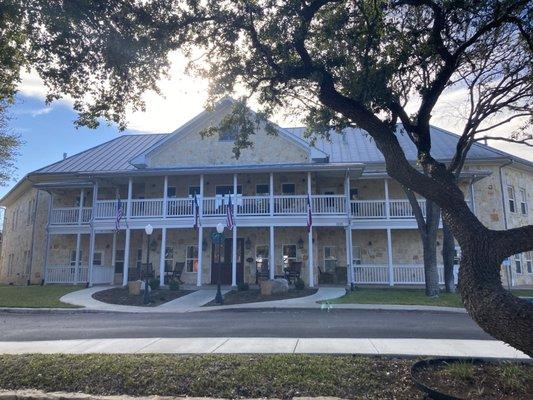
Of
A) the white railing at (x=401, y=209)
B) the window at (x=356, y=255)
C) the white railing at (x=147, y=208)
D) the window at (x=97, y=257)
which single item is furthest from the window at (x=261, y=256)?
the window at (x=97, y=257)

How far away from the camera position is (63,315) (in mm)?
13922

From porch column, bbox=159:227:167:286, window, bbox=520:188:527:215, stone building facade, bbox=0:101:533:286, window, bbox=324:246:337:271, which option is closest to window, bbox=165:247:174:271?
stone building facade, bbox=0:101:533:286

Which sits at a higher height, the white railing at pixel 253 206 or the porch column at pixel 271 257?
the white railing at pixel 253 206

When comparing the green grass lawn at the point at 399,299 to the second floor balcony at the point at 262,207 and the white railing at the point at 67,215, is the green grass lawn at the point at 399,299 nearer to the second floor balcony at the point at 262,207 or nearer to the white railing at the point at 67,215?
the second floor balcony at the point at 262,207

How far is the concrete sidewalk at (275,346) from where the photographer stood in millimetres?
7250

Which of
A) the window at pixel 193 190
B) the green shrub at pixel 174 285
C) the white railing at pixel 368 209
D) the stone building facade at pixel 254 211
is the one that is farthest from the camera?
the window at pixel 193 190

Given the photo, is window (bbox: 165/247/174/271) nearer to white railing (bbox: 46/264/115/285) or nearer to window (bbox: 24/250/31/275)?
white railing (bbox: 46/264/115/285)

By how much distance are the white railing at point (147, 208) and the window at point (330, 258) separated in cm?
867

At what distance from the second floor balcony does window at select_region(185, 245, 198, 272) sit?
2216 mm

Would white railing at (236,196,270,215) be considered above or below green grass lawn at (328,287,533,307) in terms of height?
above

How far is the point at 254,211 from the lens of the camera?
846 inches

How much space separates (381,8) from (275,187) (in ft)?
51.0

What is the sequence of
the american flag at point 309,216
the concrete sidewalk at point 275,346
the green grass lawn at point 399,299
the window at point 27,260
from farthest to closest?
the window at point 27,260, the american flag at point 309,216, the green grass lawn at point 399,299, the concrete sidewalk at point 275,346

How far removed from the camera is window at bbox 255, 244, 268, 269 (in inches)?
880
